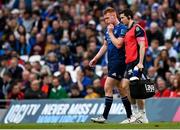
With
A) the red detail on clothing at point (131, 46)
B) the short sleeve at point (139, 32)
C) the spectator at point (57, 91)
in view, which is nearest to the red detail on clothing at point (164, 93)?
the spectator at point (57, 91)

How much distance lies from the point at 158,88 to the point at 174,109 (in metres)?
1.78

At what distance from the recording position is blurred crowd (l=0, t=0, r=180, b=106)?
918 inches

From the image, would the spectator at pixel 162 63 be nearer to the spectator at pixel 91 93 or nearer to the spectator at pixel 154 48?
the spectator at pixel 154 48

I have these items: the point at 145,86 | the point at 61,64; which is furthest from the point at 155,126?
the point at 61,64

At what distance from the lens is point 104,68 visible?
23.9 m

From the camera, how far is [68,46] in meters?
26.5

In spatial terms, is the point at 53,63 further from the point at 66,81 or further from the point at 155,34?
the point at 155,34

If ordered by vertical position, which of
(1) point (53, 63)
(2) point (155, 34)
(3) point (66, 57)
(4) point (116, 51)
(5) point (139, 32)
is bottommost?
(1) point (53, 63)

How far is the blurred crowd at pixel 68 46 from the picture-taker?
2333cm

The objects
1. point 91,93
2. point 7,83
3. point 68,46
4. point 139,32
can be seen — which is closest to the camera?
point 139,32

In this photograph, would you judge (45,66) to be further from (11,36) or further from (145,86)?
(145,86)

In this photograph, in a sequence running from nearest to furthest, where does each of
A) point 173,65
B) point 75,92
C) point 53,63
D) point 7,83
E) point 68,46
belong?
point 173,65 → point 75,92 → point 7,83 → point 53,63 → point 68,46

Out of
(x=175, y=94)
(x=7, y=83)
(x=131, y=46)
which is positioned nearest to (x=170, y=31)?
Answer: (x=175, y=94)

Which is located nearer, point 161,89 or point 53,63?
point 161,89
